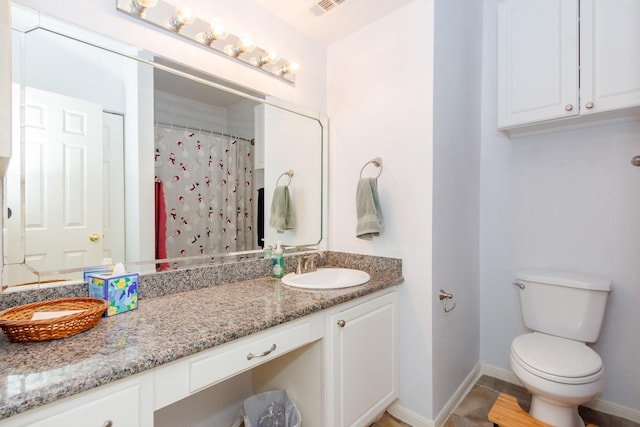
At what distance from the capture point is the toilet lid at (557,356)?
136 cm

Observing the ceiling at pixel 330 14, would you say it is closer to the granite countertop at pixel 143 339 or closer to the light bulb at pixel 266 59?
the light bulb at pixel 266 59

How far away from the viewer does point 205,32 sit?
1.42 meters

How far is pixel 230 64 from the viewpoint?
155cm

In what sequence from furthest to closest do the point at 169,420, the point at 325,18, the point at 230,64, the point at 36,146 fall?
the point at 325,18, the point at 230,64, the point at 169,420, the point at 36,146

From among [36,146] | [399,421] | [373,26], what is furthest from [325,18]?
[399,421]

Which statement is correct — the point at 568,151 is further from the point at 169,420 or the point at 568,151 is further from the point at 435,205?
the point at 169,420

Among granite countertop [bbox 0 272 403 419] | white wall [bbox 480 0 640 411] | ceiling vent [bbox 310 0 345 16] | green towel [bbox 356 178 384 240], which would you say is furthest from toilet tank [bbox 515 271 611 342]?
ceiling vent [bbox 310 0 345 16]

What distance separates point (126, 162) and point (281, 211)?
2.75 feet

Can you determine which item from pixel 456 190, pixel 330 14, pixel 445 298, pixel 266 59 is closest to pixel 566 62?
pixel 456 190

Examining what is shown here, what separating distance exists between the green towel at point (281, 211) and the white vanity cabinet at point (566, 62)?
1.40m

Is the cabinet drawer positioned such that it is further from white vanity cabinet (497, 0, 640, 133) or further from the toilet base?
white vanity cabinet (497, 0, 640, 133)

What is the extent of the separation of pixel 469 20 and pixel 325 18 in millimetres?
942

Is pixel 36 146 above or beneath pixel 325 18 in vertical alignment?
beneath

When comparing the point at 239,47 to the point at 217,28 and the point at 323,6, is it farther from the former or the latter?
the point at 323,6
